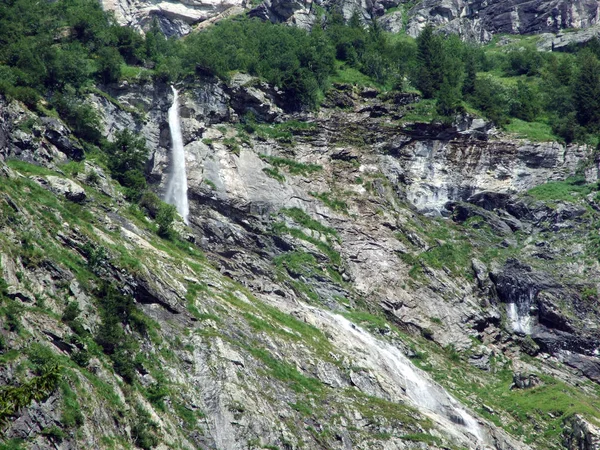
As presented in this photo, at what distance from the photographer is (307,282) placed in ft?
204

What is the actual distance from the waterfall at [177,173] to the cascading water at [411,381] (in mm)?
18412

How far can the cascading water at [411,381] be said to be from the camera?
47.6 metres

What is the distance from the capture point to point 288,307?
5547 cm

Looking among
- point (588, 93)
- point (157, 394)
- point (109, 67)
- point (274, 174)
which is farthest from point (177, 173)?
point (588, 93)

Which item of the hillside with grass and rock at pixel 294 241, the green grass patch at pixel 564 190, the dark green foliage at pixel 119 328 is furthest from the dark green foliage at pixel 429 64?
the dark green foliage at pixel 119 328

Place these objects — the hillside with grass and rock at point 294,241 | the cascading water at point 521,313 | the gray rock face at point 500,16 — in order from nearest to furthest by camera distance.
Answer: the hillside with grass and rock at point 294,241
the cascading water at point 521,313
the gray rock face at point 500,16

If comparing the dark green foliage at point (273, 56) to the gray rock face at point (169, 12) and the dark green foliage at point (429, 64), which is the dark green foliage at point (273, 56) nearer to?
the dark green foliage at point (429, 64)

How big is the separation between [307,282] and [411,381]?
14.3 metres

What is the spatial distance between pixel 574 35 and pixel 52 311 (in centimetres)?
10384

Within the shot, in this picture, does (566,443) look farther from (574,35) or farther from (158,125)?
(574,35)

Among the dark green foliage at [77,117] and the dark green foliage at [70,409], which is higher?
the dark green foliage at [77,117]

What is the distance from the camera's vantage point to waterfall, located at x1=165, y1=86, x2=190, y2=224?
6781cm

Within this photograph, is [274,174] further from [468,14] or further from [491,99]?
[468,14]

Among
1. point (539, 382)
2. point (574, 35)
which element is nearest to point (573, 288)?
point (539, 382)
